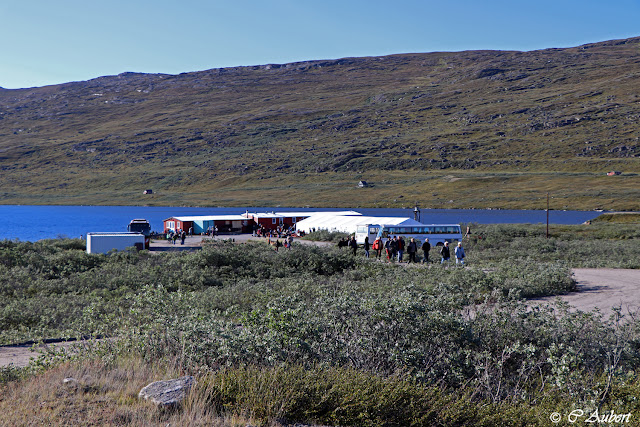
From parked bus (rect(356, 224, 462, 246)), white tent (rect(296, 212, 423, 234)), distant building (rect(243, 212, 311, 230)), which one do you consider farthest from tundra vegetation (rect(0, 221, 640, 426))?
distant building (rect(243, 212, 311, 230))

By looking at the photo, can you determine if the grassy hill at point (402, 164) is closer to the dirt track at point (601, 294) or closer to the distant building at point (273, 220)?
the distant building at point (273, 220)

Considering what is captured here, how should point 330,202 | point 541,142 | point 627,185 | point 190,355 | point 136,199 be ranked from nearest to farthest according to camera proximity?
point 190,355 → point 627,185 → point 330,202 → point 136,199 → point 541,142

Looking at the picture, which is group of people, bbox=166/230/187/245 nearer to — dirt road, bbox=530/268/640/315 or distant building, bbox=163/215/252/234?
distant building, bbox=163/215/252/234

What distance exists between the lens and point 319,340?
22.6ft

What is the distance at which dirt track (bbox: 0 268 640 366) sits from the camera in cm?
977

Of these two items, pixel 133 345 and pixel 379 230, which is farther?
pixel 379 230

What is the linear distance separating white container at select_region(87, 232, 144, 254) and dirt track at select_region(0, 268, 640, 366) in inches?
897

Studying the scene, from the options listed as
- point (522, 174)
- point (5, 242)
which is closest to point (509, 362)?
point (5, 242)

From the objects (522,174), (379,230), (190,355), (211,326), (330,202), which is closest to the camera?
(190,355)

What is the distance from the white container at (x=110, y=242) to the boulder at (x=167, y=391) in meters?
27.8

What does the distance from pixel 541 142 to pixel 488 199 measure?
164 feet

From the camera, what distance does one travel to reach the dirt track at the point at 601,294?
32.0 feet

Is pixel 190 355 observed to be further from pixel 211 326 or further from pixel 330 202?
pixel 330 202

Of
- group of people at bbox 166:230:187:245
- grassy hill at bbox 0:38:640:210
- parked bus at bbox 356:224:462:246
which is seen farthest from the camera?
grassy hill at bbox 0:38:640:210
